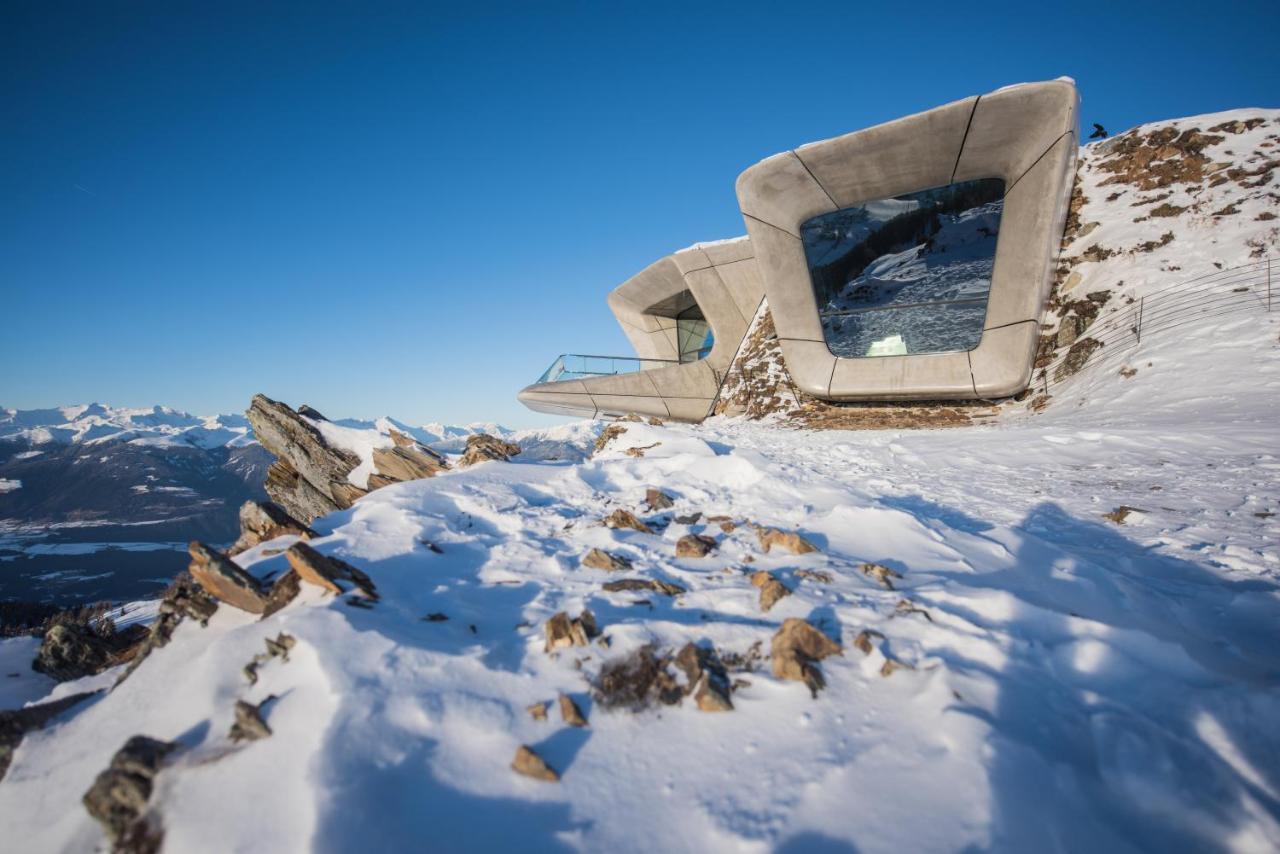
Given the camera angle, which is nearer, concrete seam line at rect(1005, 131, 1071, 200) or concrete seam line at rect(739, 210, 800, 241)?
concrete seam line at rect(1005, 131, 1071, 200)

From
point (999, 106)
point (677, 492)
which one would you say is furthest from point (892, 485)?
point (999, 106)

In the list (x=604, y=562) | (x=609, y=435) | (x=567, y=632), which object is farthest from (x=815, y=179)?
(x=567, y=632)

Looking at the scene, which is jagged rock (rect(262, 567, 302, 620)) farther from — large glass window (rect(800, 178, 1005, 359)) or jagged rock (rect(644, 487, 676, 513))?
large glass window (rect(800, 178, 1005, 359))

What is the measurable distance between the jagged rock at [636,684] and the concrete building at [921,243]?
39.4 ft

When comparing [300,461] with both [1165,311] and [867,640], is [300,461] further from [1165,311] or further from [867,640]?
[1165,311]

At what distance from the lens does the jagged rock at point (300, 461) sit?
9.59 m

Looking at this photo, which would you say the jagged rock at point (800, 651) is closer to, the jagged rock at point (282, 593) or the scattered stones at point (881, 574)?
the scattered stones at point (881, 574)

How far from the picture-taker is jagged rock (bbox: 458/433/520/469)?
7.38 metres

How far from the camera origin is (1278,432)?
594cm

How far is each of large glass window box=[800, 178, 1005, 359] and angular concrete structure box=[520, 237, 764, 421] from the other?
638 cm

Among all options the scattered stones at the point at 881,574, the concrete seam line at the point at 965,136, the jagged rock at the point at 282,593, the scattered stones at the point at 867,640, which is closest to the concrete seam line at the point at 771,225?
the concrete seam line at the point at 965,136

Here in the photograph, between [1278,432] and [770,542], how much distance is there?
670 centimetres

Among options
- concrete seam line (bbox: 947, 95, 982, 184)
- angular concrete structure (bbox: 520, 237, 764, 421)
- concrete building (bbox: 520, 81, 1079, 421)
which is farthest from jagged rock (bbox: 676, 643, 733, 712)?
angular concrete structure (bbox: 520, 237, 764, 421)

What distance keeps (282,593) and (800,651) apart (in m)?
2.96
